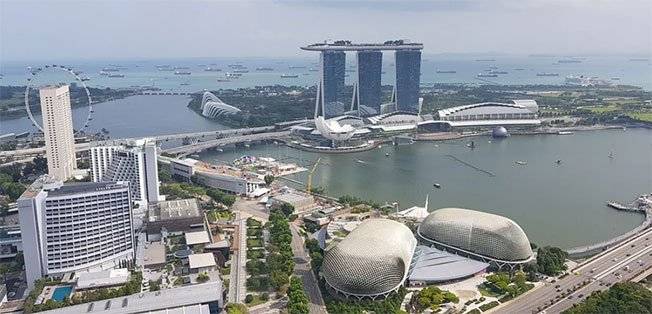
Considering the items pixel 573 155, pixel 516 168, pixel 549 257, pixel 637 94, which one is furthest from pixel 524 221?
pixel 637 94

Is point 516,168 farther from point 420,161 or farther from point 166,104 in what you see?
point 166,104

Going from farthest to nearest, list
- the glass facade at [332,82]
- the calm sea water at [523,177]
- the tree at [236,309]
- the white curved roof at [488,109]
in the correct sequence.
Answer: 1. the glass facade at [332,82]
2. the white curved roof at [488,109]
3. the calm sea water at [523,177]
4. the tree at [236,309]

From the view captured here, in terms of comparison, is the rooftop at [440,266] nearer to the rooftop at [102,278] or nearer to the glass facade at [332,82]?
the rooftop at [102,278]

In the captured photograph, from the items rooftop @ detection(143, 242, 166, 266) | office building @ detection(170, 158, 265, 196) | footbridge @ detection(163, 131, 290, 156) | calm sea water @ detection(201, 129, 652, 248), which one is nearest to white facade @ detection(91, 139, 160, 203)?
office building @ detection(170, 158, 265, 196)

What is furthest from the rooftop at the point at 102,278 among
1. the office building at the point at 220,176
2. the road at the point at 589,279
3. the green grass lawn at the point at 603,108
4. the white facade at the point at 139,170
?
the green grass lawn at the point at 603,108

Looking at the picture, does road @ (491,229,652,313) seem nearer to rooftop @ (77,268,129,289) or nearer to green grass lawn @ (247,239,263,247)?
green grass lawn @ (247,239,263,247)
